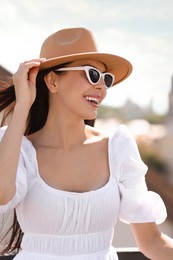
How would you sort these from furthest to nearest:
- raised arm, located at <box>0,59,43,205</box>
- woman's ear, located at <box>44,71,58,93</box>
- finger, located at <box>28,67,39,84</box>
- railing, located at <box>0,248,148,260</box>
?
railing, located at <box>0,248,148,260</box> < woman's ear, located at <box>44,71,58,93</box> < finger, located at <box>28,67,39,84</box> < raised arm, located at <box>0,59,43,205</box>

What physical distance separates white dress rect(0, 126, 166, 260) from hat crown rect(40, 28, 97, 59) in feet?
1.12

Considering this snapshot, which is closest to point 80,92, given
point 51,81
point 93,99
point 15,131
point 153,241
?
point 93,99

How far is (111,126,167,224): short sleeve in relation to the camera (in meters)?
2.07

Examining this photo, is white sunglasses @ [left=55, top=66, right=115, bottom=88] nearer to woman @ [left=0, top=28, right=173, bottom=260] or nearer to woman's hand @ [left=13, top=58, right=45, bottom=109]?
woman @ [left=0, top=28, right=173, bottom=260]

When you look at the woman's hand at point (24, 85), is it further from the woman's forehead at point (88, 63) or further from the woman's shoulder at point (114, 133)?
the woman's shoulder at point (114, 133)

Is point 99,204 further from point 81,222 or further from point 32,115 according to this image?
point 32,115

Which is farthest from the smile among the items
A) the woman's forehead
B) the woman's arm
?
the woman's arm

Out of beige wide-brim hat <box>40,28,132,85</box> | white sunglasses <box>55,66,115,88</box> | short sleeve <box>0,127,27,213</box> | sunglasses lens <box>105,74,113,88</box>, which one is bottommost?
short sleeve <box>0,127,27,213</box>

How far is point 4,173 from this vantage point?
1.91 m

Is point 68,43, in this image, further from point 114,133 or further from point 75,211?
point 75,211

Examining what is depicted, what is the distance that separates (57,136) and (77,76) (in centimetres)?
24

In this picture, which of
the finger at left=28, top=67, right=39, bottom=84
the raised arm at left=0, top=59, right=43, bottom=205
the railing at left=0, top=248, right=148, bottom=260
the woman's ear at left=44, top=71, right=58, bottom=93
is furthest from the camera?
the railing at left=0, top=248, right=148, bottom=260

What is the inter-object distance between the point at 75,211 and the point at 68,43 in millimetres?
583

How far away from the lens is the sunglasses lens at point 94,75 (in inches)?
80.4
